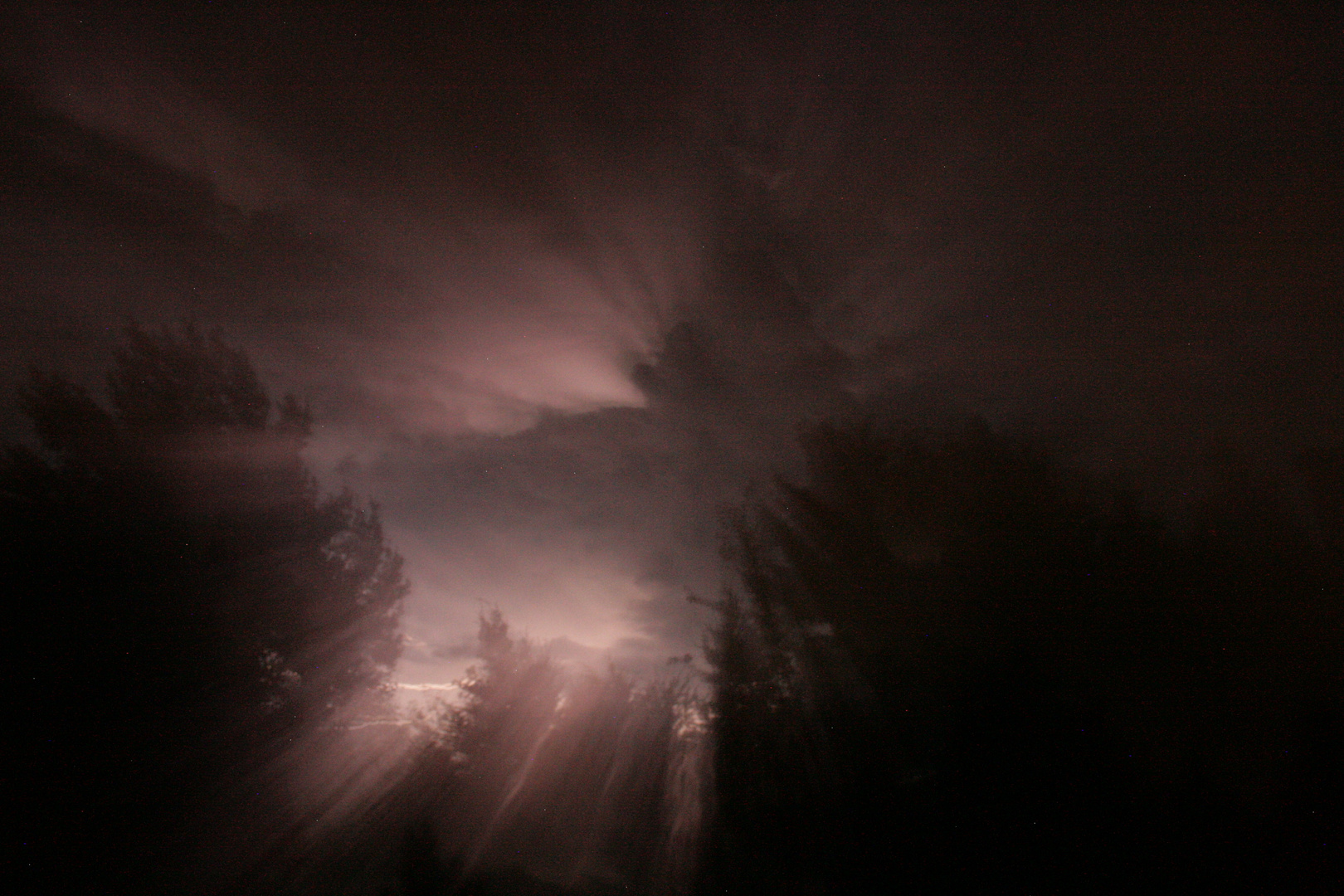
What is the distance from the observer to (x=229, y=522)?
43.7ft

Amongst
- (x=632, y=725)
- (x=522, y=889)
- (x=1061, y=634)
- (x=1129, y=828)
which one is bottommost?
(x=522, y=889)

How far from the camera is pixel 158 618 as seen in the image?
1144 cm

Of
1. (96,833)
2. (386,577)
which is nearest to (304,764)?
(386,577)

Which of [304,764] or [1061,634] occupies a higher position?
[1061,634]

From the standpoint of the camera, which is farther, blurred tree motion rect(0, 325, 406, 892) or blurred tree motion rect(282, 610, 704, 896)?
blurred tree motion rect(282, 610, 704, 896)

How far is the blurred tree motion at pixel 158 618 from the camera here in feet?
33.1

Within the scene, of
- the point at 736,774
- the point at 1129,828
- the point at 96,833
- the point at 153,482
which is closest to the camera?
the point at 1129,828

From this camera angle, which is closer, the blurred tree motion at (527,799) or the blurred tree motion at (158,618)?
the blurred tree motion at (158,618)

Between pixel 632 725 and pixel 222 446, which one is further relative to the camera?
pixel 632 725

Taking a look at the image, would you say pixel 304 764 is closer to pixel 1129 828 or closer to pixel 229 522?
pixel 229 522

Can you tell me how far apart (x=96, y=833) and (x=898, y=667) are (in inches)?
883

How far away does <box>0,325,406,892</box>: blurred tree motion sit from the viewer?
10078 millimetres

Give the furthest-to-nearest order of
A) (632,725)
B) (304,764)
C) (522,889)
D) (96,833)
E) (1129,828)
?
(632,725)
(304,764)
(522,889)
(96,833)
(1129,828)

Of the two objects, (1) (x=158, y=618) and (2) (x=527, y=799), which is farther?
(2) (x=527, y=799)
